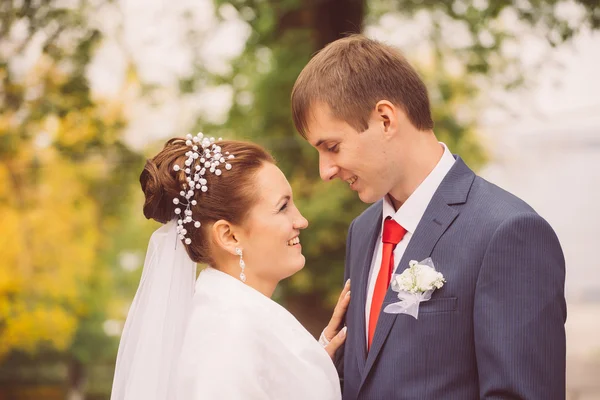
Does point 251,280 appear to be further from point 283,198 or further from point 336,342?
point 336,342

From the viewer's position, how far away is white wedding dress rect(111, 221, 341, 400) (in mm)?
2564

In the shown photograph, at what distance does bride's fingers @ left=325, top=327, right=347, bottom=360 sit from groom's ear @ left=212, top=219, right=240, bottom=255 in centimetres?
60

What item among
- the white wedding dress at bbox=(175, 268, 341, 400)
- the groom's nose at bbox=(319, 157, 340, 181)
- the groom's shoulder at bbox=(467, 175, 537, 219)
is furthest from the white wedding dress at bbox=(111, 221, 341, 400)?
the groom's shoulder at bbox=(467, 175, 537, 219)

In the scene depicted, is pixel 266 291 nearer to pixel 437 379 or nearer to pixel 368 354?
pixel 368 354

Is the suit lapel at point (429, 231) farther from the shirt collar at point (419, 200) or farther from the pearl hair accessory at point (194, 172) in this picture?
the pearl hair accessory at point (194, 172)

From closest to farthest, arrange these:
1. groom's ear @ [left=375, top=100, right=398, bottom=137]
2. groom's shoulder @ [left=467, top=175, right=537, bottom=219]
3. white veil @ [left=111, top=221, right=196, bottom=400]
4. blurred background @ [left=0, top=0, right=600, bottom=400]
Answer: groom's shoulder @ [left=467, top=175, right=537, bottom=219] < groom's ear @ [left=375, top=100, right=398, bottom=137] < white veil @ [left=111, top=221, right=196, bottom=400] < blurred background @ [left=0, top=0, right=600, bottom=400]

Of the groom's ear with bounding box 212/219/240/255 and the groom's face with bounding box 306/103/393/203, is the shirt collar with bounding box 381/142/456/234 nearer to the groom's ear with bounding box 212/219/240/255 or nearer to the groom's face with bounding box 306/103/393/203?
the groom's face with bounding box 306/103/393/203

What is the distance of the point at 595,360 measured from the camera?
7.69 m

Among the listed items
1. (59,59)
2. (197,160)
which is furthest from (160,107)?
(197,160)

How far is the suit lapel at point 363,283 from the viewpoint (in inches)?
107

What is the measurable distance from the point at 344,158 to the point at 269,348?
0.76m

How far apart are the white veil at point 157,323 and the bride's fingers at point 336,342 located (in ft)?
2.06

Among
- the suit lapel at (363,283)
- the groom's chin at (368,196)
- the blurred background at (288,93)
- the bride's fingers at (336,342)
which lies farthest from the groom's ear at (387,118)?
the blurred background at (288,93)

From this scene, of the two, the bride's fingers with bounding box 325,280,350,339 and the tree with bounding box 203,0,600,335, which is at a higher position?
the tree with bounding box 203,0,600,335
